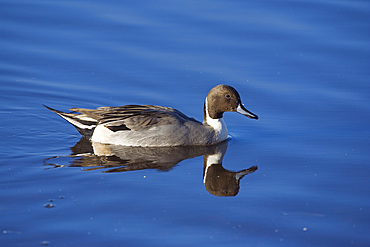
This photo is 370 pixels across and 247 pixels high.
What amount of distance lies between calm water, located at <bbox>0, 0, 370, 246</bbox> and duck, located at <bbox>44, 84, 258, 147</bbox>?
10.6 inches

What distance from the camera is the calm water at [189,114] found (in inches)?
274

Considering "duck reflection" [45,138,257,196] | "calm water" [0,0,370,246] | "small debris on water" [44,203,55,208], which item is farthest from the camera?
"duck reflection" [45,138,257,196]

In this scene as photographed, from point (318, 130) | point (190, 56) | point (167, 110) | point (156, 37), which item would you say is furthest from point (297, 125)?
point (156, 37)

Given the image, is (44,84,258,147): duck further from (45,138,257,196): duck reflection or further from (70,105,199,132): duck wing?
(45,138,257,196): duck reflection

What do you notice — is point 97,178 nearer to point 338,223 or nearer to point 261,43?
point 338,223

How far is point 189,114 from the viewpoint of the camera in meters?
10.8

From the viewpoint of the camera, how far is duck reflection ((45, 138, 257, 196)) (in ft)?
27.3

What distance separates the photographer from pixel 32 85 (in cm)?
1137

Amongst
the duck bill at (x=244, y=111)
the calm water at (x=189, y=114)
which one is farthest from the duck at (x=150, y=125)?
the calm water at (x=189, y=114)

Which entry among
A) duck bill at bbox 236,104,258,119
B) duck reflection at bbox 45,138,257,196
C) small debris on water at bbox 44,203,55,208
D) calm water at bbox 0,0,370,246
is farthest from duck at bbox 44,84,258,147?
small debris on water at bbox 44,203,55,208

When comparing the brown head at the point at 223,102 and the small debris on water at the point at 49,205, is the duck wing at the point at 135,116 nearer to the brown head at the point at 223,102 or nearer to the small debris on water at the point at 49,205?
the brown head at the point at 223,102

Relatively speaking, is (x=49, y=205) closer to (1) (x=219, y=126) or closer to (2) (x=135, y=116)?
(2) (x=135, y=116)

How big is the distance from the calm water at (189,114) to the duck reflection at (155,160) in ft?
0.11

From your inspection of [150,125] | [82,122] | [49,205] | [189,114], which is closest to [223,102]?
[189,114]
